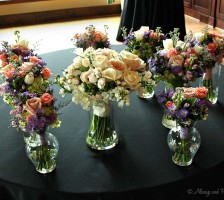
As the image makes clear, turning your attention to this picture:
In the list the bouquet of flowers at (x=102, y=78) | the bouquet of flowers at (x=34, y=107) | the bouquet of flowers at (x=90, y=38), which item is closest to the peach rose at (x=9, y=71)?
the bouquet of flowers at (x=34, y=107)

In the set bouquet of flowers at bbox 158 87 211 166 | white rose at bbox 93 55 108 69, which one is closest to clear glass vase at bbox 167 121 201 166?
bouquet of flowers at bbox 158 87 211 166

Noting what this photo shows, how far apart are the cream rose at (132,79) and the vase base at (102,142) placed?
26 centimetres

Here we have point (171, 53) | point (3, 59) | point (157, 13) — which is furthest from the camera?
point (157, 13)

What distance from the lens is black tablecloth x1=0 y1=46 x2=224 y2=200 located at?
1.01 meters

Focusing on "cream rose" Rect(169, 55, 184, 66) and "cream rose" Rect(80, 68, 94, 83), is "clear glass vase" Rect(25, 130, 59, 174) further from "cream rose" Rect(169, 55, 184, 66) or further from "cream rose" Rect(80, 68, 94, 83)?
"cream rose" Rect(169, 55, 184, 66)

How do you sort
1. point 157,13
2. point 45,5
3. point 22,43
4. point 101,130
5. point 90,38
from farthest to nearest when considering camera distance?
point 45,5, point 157,13, point 90,38, point 22,43, point 101,130

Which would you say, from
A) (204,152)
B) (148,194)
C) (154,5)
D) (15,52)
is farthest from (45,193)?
(154,5)

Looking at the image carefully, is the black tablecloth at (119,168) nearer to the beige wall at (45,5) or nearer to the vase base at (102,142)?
the vase base at (102,142)

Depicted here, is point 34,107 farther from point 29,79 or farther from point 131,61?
point 131,61

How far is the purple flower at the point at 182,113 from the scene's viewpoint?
0.97 m

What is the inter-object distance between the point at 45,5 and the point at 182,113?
575 centimetres

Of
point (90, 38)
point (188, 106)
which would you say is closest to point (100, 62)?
point (188, 106)

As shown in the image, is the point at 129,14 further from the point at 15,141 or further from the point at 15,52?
the point at 15,141

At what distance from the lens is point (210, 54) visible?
4.48 feet
